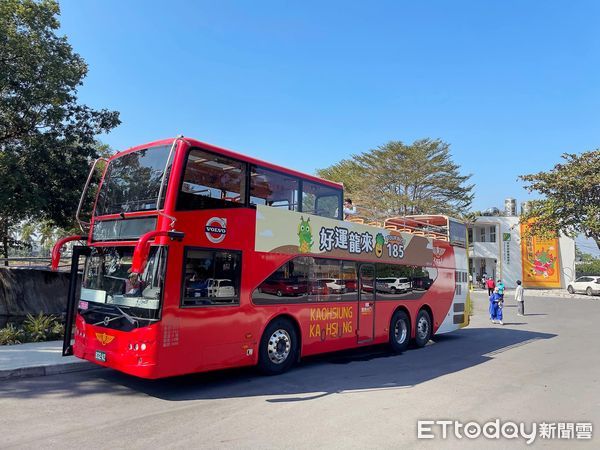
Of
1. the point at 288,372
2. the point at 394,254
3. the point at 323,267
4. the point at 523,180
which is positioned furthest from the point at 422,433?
the point at 523,180

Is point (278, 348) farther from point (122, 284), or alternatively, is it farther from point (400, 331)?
point (400, 331)

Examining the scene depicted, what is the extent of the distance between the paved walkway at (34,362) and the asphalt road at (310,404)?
0.96 feet

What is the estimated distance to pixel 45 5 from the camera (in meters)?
12.2

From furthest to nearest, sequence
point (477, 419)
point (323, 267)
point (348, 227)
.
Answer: point (348, 227) < point (323, 267) < point (477, 419)

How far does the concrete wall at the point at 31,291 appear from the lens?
38.0 ft

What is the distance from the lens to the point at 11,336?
10.3m

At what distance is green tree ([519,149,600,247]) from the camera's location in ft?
109

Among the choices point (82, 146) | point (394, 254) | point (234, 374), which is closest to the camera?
point (234, 374)

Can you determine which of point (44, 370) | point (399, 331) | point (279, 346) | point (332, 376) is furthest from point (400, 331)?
point (44, 370)

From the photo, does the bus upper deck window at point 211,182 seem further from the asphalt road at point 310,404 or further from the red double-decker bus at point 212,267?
the asphalt road at point 310,404

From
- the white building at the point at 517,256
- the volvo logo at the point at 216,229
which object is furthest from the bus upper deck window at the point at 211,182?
the white building at the point at 517,256

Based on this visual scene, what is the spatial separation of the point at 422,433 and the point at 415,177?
37.9 metres

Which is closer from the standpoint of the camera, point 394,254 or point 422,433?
point 422,433

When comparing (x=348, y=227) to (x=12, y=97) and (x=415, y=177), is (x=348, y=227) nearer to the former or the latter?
(x=12, y=97)
